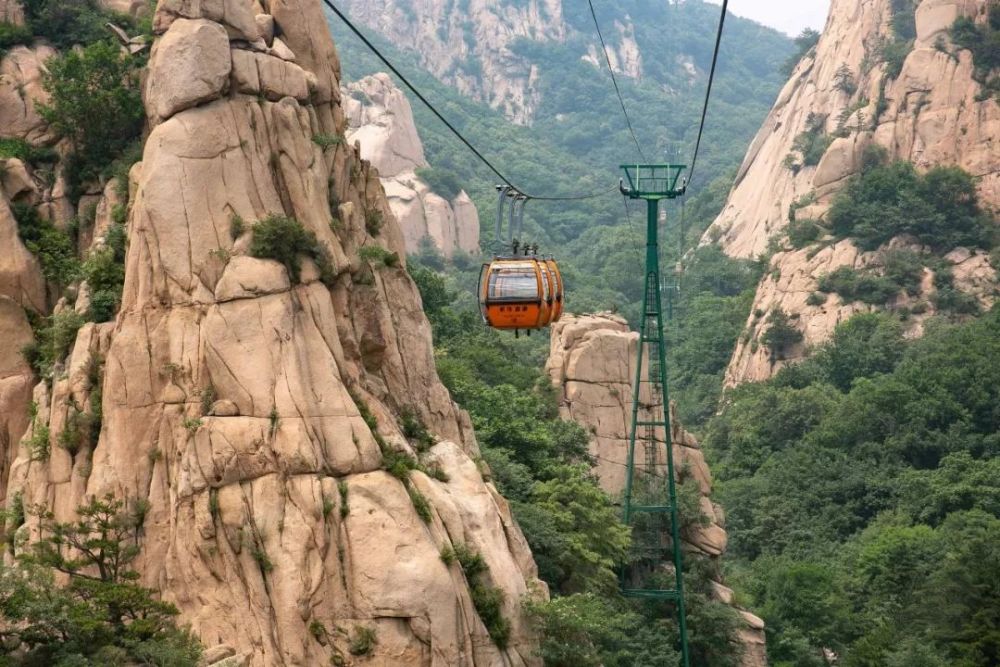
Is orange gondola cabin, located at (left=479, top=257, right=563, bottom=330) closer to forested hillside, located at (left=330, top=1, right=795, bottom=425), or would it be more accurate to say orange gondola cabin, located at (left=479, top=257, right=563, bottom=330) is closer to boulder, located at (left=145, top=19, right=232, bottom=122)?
boulder, located at (left=145, top=19, right=232, bottom=122)

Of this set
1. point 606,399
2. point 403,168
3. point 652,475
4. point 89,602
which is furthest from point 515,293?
point 403,168

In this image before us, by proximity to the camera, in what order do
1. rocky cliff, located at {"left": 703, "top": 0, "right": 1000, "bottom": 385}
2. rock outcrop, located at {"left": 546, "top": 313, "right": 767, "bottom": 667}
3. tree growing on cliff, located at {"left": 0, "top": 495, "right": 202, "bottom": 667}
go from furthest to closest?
1. rocky cliff, located at {"left": 703, "top": 0, "right": 1000, "bottom": 385}
2. rock outcrop, located at {"left": 546, "top": 313, "right": 767, "bottom": 667}
3. tree growing on cliff, located at {"left": 0, "top": 495, "right": 202, "bottom": 667}

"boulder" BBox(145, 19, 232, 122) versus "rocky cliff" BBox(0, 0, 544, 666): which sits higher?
"boulder" BBox(145, 19, 232, 122)

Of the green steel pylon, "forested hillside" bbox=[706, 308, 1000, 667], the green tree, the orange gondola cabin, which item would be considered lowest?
"forested hillside" bbox=[706, 308, 1000, 667]

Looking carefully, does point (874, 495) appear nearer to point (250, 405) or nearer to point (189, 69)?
point (250, 405)

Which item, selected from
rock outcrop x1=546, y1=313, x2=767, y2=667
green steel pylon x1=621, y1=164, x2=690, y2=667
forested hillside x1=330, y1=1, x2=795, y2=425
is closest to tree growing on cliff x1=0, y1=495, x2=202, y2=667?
green steel pylon x1=621, y1=164, x2=690, y2=667

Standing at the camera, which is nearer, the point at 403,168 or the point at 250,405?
the point at 250,405

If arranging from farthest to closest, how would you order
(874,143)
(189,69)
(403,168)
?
(403,168), (874,143), (189,69)
